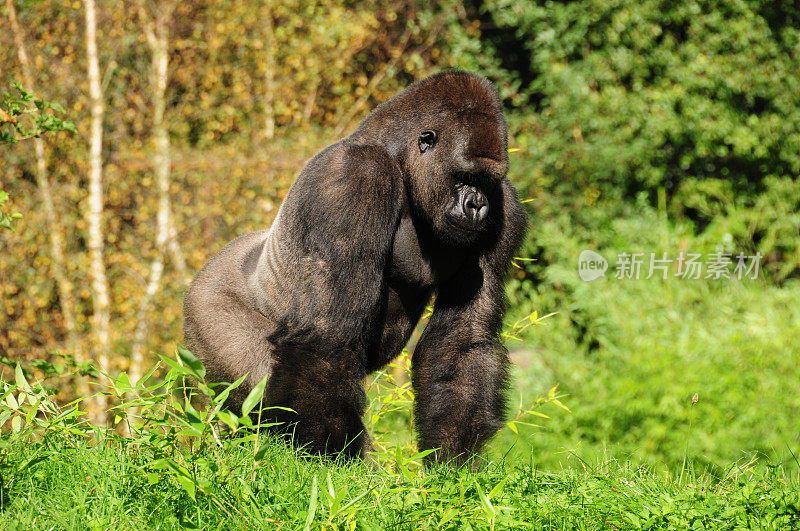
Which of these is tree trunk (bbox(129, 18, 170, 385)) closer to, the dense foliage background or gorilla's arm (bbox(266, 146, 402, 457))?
the dense foliage background

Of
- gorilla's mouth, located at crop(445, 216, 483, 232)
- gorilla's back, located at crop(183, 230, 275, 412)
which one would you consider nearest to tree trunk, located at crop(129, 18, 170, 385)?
gorilla's back, located at crop(183, 230, 275, 412)

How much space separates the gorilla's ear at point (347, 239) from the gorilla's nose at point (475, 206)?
285 millimetres

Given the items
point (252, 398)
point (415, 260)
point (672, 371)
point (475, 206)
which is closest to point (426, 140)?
point (475, 206)

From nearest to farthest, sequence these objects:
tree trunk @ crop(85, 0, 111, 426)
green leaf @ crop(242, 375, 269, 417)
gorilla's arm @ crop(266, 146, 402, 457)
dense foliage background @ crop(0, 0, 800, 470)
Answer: green leaf @ crop(242, 375, 269, 417), gorilla's arm @ crop(266, 146, 402, 457), dense foliage background @ crop(0, 0, 800, 470), tree trunk @ crop(85, 0, 111, 426)

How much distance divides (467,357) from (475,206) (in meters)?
0.67

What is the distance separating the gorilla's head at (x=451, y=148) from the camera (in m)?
2.98

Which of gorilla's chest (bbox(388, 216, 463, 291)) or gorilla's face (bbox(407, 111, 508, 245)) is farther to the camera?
gorilla's chest (bbox(388, 216, 463, 291))

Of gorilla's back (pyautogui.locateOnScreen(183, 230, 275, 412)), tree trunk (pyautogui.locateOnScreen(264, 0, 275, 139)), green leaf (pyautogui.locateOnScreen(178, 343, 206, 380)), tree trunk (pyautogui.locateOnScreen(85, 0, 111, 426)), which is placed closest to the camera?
green leaf (pyautogui.locateOnScreen(178, 343, 206, 380))

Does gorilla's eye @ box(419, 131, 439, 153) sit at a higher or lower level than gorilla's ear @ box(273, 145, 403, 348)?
higher

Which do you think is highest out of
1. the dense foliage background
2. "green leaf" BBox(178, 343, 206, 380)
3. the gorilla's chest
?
"green leaf" BBox(178, 343, 206, 380)

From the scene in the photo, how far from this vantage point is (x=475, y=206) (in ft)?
9.81

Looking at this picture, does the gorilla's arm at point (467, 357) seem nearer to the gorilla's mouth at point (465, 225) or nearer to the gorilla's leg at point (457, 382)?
the gorilla's leg at point (457, 382)

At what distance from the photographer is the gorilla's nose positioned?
297cm

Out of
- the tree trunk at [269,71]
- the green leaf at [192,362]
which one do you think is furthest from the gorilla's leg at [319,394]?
the tree trunk at [269,71]
